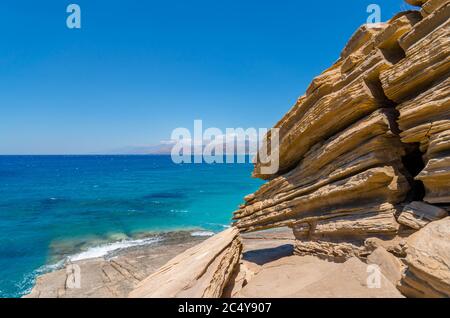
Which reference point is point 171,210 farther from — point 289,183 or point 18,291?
point 289,183

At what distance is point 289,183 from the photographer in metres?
13.6

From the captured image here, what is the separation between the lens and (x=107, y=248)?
1040 inches

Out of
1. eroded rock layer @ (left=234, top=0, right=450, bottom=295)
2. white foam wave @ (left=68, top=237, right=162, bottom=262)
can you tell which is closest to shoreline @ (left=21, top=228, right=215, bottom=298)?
white foam wave @ (left=68, top=237, right=162, bottom=262)

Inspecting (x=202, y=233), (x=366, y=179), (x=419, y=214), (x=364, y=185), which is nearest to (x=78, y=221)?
(x=202, y=233)

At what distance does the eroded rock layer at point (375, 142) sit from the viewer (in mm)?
8273

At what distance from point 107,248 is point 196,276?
22316mm

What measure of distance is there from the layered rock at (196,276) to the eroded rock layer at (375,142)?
4430mm

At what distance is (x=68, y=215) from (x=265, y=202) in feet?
126
